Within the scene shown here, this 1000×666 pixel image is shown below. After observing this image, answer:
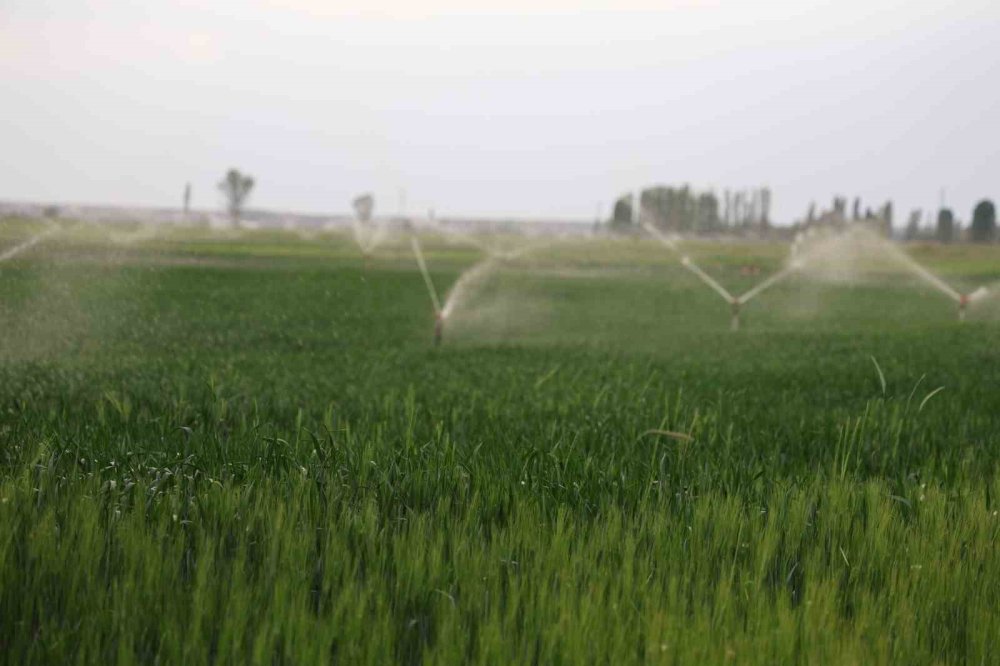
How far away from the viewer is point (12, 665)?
2488 millimetres

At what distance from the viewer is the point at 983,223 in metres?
72.6

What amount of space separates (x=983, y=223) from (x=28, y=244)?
2954 inches

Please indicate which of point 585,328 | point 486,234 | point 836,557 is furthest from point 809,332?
point 486,234

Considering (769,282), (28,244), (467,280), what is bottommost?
(467,280)

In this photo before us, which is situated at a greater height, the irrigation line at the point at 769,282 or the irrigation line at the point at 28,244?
the irrigation line at the point at 28,244

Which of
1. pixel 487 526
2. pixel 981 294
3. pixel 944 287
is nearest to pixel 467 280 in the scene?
pixel 981 294

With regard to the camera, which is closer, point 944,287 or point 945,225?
point 944,287

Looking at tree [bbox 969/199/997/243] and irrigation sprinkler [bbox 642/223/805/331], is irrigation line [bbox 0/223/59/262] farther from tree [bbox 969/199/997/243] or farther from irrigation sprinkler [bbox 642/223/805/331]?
tree [bbox 969/199/997/243]

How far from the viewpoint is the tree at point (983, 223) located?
2781 inches

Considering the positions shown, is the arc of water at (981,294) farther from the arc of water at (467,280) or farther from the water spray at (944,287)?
the arc of water at (467,280)

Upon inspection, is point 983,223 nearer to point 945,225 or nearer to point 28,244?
point 945,225

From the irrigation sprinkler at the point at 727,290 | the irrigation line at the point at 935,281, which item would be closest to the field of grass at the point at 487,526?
the irrigation sprinkler at the point at 727,290

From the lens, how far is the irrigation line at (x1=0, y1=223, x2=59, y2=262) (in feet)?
32.7

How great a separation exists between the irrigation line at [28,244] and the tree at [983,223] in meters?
71.3
